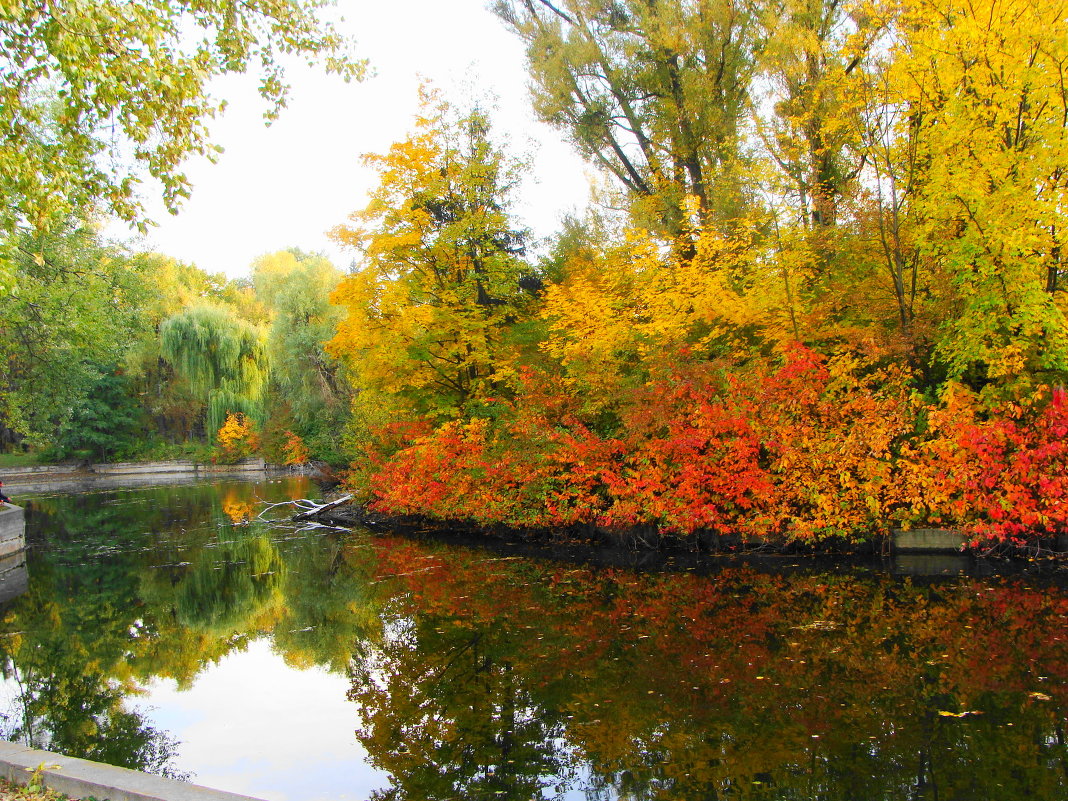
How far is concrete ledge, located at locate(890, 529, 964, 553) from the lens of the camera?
1216cm

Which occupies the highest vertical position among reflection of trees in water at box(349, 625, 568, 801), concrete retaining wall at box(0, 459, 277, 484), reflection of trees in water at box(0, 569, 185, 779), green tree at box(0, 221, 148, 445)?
green tree at box(0, 221, 148, 445)

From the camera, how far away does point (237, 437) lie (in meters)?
43.4

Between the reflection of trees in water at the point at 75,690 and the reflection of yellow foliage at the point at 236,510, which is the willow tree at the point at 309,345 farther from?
the reflection of trees in water at the point at 75,690

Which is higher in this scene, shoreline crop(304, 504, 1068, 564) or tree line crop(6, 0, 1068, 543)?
tree line crop(6, 0, 1068, 543)

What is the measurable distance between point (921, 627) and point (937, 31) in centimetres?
968

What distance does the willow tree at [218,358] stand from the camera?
4191 centimetres

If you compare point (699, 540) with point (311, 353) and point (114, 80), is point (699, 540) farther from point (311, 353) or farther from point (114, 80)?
point (311, 353)

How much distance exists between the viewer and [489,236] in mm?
20625

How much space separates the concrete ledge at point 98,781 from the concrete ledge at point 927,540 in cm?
1105

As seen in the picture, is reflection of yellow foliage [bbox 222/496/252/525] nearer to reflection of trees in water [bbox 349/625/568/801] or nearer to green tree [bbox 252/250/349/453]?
green tree [bbox 252/250/349/453]

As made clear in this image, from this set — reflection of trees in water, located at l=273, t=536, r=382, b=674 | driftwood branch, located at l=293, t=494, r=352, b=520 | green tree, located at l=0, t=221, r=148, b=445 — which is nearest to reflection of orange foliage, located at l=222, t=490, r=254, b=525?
driftwood branch, located at l=293, t=494, r=352, b=520

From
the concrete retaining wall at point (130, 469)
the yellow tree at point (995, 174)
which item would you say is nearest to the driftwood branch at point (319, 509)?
the yellow tree at point (995, 174)

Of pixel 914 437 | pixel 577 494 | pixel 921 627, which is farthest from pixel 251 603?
pixel 914 437

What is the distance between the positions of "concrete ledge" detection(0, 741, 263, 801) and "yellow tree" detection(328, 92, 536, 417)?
14.0 meters
